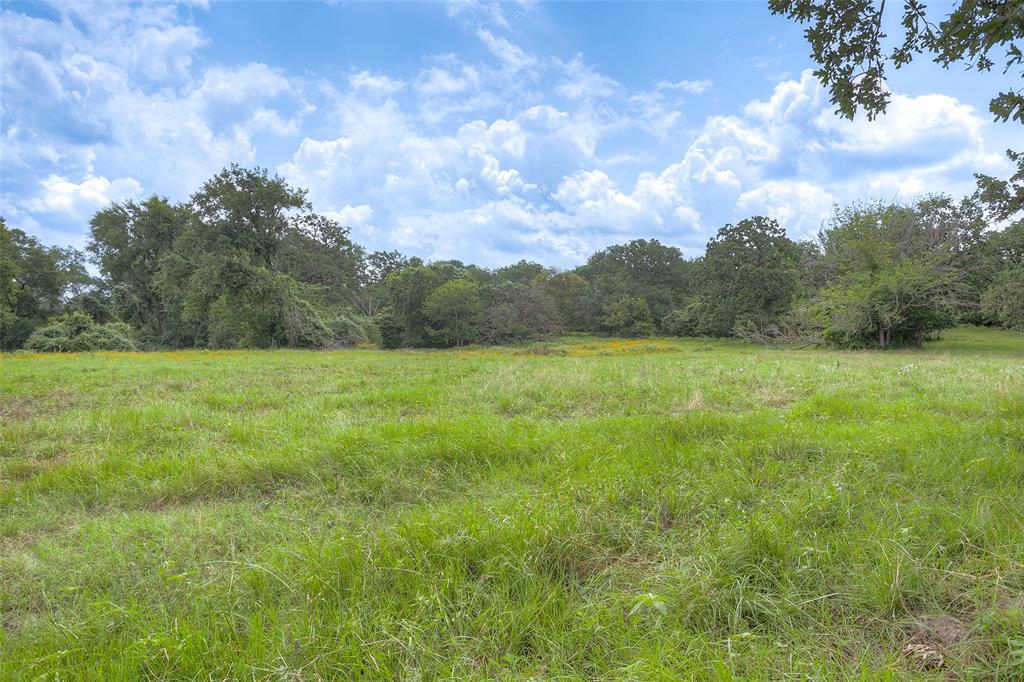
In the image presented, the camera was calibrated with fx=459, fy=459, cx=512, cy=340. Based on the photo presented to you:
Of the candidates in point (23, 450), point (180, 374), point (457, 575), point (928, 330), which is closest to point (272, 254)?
point (180, 374)

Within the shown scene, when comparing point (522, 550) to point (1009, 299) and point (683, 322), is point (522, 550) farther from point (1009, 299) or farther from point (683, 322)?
point (683, 322)

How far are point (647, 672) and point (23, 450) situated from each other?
7450 mm

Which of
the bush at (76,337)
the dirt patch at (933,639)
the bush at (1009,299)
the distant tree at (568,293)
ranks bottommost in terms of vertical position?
the dirt patch at (933,639)

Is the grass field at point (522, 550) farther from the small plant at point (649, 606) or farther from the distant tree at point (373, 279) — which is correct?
the distant tree at point (373, 279)

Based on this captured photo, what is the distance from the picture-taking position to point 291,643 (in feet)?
6.95

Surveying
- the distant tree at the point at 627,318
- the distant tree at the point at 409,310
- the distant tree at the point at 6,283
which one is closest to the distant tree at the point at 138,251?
the distant tree at the point at 6,283

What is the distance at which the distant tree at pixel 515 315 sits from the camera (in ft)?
167

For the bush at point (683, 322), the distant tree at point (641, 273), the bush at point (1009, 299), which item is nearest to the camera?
the bush at point (1009, 299)

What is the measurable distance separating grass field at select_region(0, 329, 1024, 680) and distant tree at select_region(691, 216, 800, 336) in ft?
142

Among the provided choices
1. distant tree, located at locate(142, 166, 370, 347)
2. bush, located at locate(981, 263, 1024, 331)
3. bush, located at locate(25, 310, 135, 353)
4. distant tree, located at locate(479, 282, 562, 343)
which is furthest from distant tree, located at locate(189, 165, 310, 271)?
bush, located at locate(981, 263, 1024, 331)

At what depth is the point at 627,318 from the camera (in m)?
60.1

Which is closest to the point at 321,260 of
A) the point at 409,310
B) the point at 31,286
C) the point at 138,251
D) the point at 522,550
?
the point at 409,310

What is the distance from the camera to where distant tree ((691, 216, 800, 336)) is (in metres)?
44.0

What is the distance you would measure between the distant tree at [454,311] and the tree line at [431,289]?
17 centimetres
